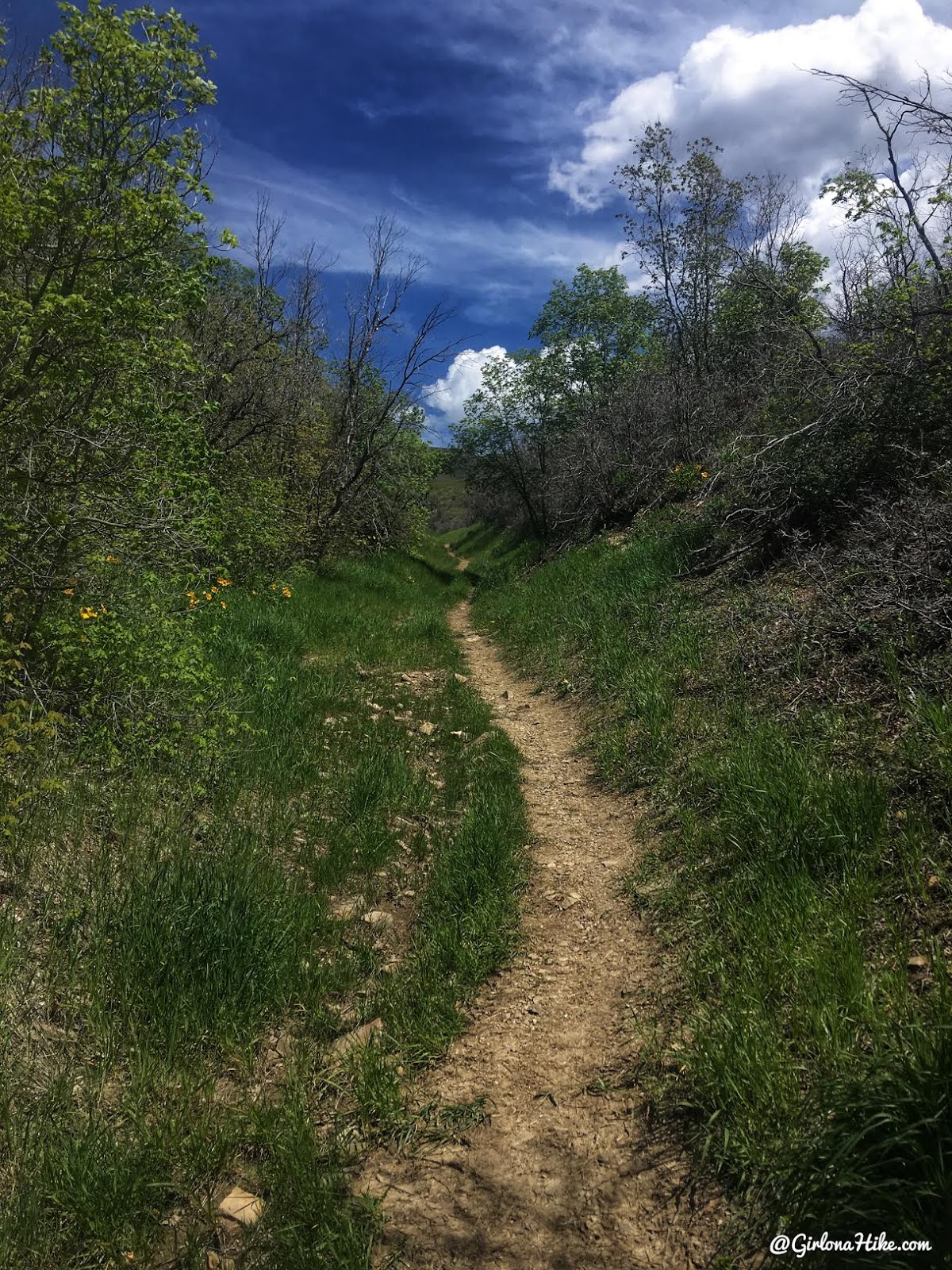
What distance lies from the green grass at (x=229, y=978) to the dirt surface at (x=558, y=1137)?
6.2 inches

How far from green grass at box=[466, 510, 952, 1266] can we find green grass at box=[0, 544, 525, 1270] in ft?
3.54

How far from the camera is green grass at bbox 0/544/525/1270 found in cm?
210

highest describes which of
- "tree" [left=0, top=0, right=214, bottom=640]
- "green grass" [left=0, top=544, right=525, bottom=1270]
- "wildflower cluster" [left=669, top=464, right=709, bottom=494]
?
"wildflower cluster" [left=669, top=464, right=709, bottom=494]

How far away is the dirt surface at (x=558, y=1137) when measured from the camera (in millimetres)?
2061

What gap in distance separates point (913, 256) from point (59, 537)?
966cm

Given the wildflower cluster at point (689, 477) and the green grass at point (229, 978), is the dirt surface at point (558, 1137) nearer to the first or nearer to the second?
the green grass at point (229, 978)

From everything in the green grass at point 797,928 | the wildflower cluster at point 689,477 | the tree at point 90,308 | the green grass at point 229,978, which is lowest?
the green grass at point 229,978

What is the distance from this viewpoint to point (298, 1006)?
10.1 feet

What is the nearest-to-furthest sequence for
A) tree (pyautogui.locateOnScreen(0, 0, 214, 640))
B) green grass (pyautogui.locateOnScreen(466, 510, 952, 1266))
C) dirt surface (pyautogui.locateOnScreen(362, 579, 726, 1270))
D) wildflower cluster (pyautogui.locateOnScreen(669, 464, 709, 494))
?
green grass (pyautogui.locateOnScreen(466, 510, 952, 1266)) < dirt surface (pyautogui.locateOnScreen(362, 579, 726, 1270)) < tree (pyautogui.locateOnScreen(0, 0, 214, 640)) < wildflower cluster (pyautogui.locateOnScreen(669, 464, 709, 494))

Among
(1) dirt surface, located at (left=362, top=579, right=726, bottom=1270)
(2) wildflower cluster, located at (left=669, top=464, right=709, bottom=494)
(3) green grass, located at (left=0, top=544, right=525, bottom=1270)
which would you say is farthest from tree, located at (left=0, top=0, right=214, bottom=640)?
(2) wildflower cluster, located at (left=669, top=464, right=709, bottom=494)

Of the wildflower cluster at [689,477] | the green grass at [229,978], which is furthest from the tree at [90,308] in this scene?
the wildflower cluster at [689,477]

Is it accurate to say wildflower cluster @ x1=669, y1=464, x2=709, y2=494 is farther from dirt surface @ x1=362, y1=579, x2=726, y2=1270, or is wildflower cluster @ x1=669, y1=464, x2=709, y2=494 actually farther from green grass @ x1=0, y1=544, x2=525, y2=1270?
dirt surface @ x1=362, y1=579, x2=726, y2=1270

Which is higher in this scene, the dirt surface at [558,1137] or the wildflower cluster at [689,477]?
the wildflower cluster at [689,477]

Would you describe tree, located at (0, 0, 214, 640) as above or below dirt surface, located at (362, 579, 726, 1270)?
above
